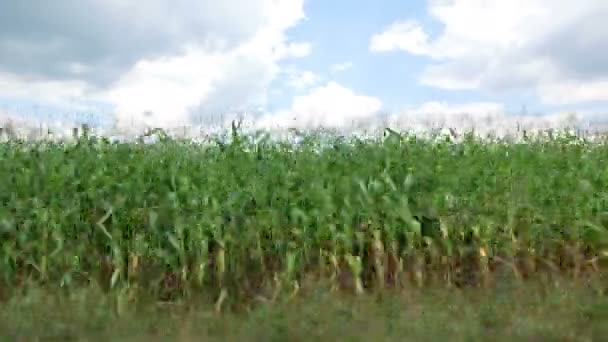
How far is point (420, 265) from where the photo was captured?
20.8 ft

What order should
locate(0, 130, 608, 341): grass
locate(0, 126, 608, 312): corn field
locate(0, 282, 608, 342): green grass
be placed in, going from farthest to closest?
locate(0, 126, 608, 312): corn field < locate(0, 130, 608, 341): grass < locate(0, 282, 608, 342): green grass

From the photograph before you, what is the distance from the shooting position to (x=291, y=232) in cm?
650

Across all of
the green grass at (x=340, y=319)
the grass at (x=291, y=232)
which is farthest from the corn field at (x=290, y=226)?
the green grass at (x=340, y=319)

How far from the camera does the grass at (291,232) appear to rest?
5895mm

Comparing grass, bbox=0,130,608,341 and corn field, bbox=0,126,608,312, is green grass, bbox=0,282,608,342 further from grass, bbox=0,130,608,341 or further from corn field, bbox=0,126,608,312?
corn field, bbox=0,126,608,312

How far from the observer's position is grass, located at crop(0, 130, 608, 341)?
589 cm

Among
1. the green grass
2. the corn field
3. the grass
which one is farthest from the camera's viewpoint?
the corn field

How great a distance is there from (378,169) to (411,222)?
1.00m

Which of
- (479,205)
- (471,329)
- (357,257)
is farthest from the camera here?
(479,205)

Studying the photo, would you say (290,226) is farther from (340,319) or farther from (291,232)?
(340,319)

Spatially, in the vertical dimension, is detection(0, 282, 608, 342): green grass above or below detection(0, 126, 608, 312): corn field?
below

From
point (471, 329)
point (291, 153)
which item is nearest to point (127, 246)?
point (291, 153)

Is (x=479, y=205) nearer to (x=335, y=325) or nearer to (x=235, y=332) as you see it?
(x=335, y=325)

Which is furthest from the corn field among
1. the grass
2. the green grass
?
the green grass
